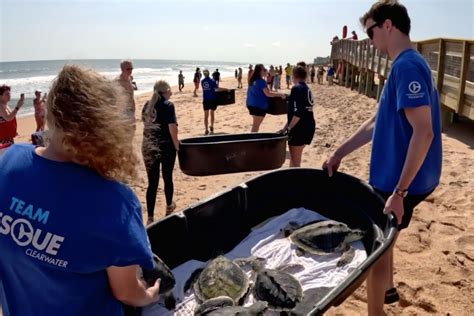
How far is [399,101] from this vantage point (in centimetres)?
224

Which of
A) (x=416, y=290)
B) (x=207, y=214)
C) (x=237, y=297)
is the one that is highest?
(x=207, y=214)

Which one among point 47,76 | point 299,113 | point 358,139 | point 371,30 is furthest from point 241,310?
point 47,76

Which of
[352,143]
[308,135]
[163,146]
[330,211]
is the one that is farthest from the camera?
[308,135]

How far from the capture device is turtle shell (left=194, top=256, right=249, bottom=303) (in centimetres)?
246

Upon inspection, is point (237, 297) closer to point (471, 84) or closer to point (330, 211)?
point (330, 211)

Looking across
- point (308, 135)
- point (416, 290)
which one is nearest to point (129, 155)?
point (416, 290)

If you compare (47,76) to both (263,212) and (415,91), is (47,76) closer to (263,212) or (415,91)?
(263,212)

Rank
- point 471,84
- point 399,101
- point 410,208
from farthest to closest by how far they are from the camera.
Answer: point 471,84, point 410,208, point 399,101

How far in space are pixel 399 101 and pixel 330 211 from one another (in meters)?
1.51

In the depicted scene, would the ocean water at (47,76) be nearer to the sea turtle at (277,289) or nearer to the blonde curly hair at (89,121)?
the blonde curly hair at (89,121)

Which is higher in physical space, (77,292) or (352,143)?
(352,143)

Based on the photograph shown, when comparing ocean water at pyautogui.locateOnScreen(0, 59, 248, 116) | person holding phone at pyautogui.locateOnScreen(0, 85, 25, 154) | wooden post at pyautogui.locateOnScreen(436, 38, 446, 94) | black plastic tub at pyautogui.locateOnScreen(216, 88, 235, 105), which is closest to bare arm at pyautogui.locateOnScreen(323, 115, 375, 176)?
ocean water at pyautogui.locateOnScreen(0, 59, 248, 116)

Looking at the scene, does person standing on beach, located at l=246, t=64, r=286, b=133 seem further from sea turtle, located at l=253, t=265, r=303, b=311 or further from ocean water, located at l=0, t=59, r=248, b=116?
sea turtle, located at l=253, t=265, r=303, b=311

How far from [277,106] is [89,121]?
7.05 metres
